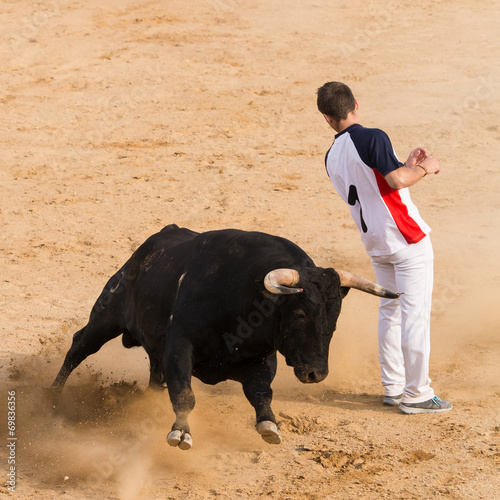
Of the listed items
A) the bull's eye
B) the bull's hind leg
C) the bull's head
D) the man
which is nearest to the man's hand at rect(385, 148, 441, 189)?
the man

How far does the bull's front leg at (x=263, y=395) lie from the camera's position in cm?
512

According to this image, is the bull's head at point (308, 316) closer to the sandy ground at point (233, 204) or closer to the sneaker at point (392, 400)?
the sandy ground at point (233, 204)

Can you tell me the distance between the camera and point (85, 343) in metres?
6.62

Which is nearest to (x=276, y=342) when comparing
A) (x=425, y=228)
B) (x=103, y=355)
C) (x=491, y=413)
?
(x=425, y=228)

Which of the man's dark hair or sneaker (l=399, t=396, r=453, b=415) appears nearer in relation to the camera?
the man's dark hair

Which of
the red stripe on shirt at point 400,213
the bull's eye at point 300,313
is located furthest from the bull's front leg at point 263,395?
the red stripe on shirt at point 400,213

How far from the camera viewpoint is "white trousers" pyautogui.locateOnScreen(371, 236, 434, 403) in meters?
5.96

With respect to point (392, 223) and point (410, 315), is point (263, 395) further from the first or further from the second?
point (392, 223)

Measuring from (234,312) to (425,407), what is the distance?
68.6 inches

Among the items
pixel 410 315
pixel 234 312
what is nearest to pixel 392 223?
pixel 410 315

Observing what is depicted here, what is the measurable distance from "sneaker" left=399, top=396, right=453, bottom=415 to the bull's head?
1.41 m

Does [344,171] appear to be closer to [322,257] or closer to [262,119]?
[322,257]

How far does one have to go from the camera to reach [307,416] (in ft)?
20.6

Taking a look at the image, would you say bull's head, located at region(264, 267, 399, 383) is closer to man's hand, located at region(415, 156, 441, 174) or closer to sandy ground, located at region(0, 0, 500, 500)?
sandy ground, located at region(0, 0, 500, 500)
